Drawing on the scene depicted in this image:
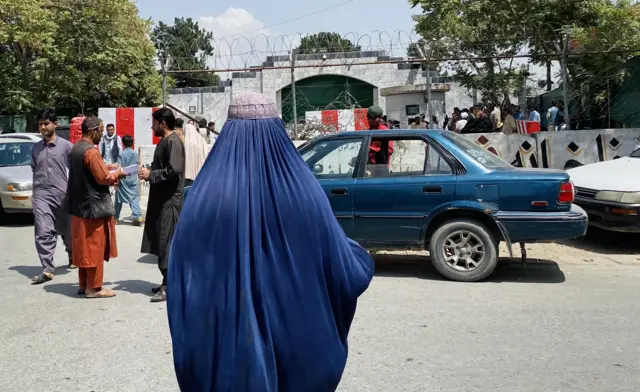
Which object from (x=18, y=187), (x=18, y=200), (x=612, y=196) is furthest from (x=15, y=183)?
(x=612, y=196)

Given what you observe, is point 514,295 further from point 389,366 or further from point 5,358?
point 5,358

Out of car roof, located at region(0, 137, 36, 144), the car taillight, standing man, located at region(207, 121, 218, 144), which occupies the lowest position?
the car taillight

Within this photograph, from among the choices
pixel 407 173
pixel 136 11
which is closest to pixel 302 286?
pixel 407 173

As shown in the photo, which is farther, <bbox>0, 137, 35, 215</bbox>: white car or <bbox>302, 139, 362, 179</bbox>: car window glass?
<bbox>0, 137, 35, 215</bbox>: white car

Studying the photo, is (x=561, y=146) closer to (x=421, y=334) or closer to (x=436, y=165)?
(x=436, y=165)

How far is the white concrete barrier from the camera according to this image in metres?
12.1

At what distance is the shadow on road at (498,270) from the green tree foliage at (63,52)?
18993 millimetres

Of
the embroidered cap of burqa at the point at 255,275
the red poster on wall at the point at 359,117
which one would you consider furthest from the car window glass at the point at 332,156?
the red poster on wall at the point at 359,117

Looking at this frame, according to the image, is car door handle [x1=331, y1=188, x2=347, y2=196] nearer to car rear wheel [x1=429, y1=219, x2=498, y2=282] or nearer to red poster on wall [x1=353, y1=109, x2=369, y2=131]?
car rear wheel [x1=429, y1=219, x2=498, y2=282]

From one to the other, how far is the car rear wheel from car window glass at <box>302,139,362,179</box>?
51.9 inches

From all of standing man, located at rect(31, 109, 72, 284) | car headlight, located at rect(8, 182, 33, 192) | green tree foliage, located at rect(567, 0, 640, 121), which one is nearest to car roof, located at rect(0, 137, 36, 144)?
car headlight, located at rect(8, 182, 33, 192)

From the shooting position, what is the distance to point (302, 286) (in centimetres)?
240

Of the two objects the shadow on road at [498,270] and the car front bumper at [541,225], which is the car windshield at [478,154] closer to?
the car front bumper at [541,225]

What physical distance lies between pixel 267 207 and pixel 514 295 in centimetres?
477
